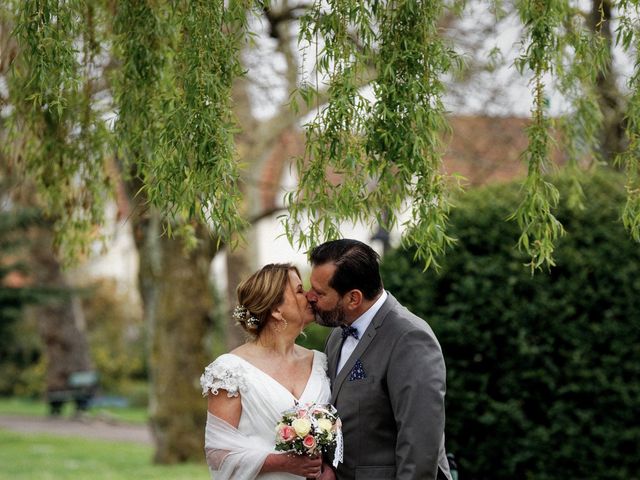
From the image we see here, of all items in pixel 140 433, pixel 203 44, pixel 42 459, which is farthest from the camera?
pixel 140 433

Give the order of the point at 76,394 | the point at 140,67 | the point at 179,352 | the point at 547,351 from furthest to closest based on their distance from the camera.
Answer: the point at 76,394 < the point at 179,352 < the point at 547,351 < the point at 140,67

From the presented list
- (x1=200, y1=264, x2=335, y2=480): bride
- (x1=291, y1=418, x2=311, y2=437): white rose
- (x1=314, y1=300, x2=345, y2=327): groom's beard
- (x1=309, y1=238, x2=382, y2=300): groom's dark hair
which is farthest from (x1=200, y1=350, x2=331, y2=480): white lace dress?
(x1=309, y1=238, x2=382, y2=300): groom's dark hair

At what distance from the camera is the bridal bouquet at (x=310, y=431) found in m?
4.08

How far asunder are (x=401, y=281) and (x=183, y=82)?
13.1 feet

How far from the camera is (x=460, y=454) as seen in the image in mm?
8031

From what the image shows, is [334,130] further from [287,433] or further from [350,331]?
[287,433]

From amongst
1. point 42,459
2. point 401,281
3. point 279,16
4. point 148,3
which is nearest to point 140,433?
point 42,459

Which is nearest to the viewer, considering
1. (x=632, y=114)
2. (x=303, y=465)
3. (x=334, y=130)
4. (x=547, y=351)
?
(x=303, y=465)

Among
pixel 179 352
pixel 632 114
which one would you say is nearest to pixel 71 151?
pixel 632 114

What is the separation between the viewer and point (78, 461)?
13.2 meters

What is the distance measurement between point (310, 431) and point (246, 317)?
2.33ft

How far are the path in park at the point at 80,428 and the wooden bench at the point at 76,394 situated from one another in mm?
406

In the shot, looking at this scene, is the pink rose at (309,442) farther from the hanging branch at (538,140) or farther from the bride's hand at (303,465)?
the hanging branch at (538,140)

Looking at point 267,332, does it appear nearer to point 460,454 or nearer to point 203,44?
point 203,44
